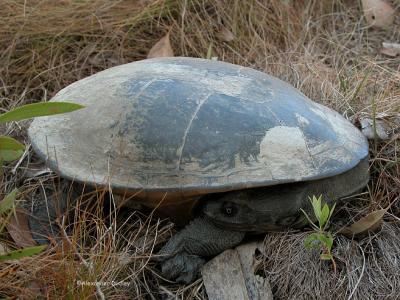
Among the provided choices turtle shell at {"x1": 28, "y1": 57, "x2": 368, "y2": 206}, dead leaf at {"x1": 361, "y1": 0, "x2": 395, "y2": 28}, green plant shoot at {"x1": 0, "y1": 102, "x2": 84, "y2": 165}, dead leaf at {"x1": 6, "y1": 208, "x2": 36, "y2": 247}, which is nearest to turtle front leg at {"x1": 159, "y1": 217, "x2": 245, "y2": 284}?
turtle shell at {"x1": 28, "y1": 57, "x2": 368, "y2": 206}

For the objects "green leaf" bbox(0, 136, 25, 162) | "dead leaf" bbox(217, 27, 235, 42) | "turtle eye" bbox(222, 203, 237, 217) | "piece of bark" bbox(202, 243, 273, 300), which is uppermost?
"green leaf" bbox(0, 136, 25, 162)

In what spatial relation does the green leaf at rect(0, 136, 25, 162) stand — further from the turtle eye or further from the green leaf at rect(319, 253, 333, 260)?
the green leaf at rect(319, 253, 333, 260)

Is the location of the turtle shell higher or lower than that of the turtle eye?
higher

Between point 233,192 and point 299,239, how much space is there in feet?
0.78

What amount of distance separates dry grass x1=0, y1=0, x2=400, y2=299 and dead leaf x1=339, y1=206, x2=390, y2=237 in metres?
0.03

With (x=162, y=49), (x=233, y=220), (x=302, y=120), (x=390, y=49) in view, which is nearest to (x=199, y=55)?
(x=162, y=49)

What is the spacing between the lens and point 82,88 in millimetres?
2029

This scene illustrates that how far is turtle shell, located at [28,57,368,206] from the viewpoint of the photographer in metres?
1.72

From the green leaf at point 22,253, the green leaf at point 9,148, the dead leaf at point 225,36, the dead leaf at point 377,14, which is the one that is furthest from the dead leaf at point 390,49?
the green leaf at point 22,253

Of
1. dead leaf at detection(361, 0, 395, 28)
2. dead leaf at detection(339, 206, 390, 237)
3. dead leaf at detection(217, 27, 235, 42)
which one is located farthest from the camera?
dead leaf at detection(361, 0, 395, 28)

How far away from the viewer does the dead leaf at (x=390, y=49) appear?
3.02 metres

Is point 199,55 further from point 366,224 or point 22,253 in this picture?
point 22,253

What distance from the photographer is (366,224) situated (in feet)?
6.07

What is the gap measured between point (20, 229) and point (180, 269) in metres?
0.50
